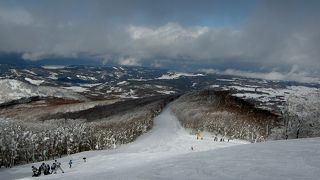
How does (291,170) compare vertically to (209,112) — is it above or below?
above

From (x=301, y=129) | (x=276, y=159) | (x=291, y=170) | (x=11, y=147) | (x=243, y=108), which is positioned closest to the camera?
(x=291, y=170)

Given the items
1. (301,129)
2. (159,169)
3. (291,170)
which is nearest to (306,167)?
(291,170)

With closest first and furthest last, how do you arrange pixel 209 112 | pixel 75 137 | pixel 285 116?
1. pixel 285 116
2. pixel 75 137
3. pixel 209 112

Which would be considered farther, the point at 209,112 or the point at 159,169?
the point at 209,112

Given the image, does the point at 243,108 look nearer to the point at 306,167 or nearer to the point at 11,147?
the point at 11,147

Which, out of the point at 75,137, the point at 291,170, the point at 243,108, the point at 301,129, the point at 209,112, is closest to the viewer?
the point at 291,170

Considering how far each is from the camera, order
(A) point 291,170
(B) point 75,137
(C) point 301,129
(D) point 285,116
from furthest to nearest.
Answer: (B) point 75,137
(D) point 285,116
(C) point 301,129
(A) point 291,170

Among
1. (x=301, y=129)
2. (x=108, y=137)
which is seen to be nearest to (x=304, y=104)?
(x=301, y=129)

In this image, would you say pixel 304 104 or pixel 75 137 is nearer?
pixel 304 104

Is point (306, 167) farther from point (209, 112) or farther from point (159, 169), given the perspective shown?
point (209, 112)
